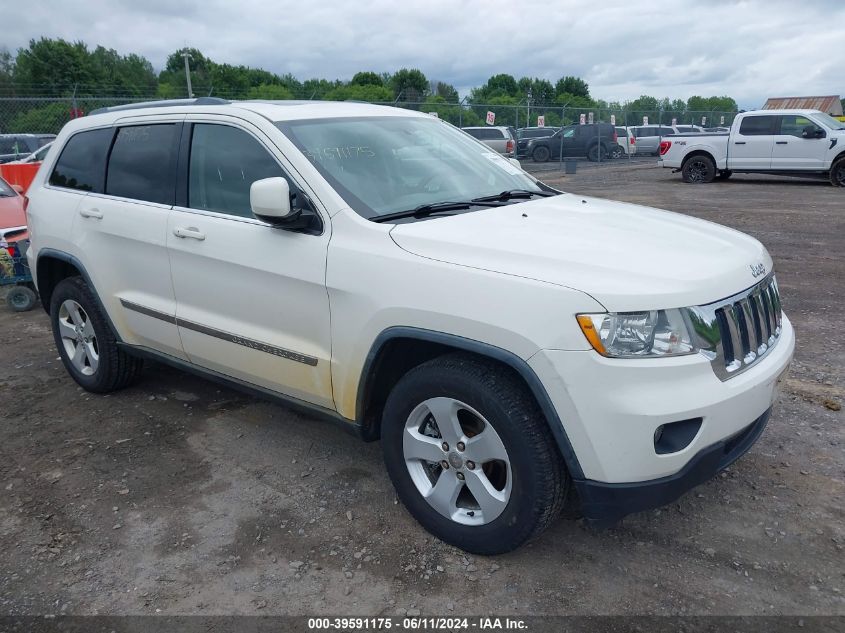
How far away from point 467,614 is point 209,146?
8.62 feet

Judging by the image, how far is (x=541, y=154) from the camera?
29.2m

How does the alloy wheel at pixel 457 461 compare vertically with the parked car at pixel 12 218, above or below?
below

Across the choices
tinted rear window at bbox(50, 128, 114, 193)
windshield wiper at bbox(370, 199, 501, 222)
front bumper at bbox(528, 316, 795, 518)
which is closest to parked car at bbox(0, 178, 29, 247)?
tinted rear window at bbox(50, 128, 114, 193)

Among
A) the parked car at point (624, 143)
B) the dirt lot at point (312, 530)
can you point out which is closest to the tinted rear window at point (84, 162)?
the dirt lot at point (312, 530)

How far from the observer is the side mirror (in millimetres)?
3014

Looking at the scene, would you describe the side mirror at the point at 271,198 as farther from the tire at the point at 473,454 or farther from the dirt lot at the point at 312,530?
the dirt lot at the point at 312,530

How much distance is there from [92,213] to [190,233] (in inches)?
41.2

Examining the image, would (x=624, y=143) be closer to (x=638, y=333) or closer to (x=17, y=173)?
(x=17, y=173)

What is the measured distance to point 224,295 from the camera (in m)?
3.54

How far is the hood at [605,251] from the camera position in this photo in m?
2.50

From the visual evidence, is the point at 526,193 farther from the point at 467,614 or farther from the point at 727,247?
the point at 467,614

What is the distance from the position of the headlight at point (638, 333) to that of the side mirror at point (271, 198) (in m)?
1.37

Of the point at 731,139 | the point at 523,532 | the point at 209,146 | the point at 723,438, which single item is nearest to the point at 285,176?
the point at 209,146

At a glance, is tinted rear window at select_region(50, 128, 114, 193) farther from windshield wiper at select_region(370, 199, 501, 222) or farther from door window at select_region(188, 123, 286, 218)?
windshield wiper at select_region(370, 199, 501, 222)
